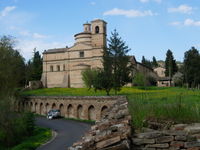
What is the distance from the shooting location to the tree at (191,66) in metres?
74.6

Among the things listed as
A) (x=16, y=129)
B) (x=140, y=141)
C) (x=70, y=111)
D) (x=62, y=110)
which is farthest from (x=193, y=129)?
(x=62, y=110)

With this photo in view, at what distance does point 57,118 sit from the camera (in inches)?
2050

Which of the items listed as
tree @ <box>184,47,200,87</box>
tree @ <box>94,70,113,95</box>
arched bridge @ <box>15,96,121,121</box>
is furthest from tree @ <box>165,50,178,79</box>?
tree @ <box>94,70,113,95</box>

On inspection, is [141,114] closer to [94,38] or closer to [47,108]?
[47,108]

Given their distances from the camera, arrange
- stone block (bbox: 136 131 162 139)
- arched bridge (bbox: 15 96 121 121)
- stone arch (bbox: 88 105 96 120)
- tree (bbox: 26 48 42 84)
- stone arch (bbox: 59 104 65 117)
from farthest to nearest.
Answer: tree (bbox: 26 48 42 84) < stone arch (bbox: 59 104 65 117) < stone arch (bbox: 88 105 96 120) < arched bridge (bbox: 15 96 121 121) < stone block (bbox: 136 131 162 139)

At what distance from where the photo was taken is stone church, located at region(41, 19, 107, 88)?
8838 centimetres

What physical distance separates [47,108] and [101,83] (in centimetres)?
1534

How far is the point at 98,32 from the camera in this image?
8988 centimetres

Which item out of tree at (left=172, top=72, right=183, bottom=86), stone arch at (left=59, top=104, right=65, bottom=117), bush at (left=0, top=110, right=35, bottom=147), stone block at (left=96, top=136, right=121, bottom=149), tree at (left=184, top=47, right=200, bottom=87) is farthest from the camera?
tree at (left=172, top=72, right=183, bottom=86)

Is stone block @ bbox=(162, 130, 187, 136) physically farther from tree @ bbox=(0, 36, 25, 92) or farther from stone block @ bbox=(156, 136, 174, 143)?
tree @ bbox=(0, 36, 25, 92)

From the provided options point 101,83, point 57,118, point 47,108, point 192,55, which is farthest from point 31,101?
point 192,55

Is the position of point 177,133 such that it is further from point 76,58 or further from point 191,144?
point 76,58

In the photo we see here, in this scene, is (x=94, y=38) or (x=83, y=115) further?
(x=94, y=38)

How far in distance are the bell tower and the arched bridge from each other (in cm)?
3232
